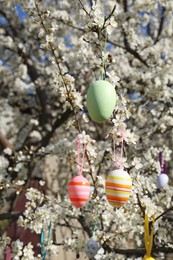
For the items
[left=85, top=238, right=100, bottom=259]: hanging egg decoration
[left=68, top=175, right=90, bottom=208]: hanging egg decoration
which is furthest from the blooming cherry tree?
[left=68, top=175, right=90, bottom=208]: hanging egg decoration

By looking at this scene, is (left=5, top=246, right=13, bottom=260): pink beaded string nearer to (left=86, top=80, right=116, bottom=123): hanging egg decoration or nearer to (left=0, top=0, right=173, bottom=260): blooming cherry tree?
(left=0, top=0, right=173, bottom=260): blooming cherry tree

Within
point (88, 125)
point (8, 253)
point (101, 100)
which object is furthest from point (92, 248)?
point (88, 125)

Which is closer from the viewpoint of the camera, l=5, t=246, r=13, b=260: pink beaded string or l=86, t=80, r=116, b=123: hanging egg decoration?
l=86, t=80, r=116, b=123: hanging egg decoration

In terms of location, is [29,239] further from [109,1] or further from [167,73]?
[109,1]

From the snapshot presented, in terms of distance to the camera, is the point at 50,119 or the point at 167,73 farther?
the point at 50,119

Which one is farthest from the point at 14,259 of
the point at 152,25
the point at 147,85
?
the point at 152,25

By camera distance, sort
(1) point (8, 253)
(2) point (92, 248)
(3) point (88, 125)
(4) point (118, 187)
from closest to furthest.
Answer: (4) point (118, 187) < (2) point (92, 248) < (1) point (8, 253) < (3) point (88, 125)

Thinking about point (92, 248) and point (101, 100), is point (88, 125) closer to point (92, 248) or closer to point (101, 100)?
point (92, 248)

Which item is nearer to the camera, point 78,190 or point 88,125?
point 78,190
